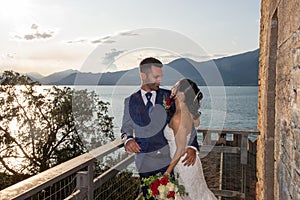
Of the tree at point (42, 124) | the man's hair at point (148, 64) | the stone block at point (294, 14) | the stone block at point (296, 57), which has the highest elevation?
the stone block at point (294, 14)

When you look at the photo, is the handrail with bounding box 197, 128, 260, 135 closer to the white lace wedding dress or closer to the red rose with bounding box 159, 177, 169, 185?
the white lace wedding dress

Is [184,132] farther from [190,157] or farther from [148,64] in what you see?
[148,64]

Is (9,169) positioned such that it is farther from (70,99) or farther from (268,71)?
(268,71)

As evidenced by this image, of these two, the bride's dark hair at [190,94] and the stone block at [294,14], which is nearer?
the stone block at [294,14]

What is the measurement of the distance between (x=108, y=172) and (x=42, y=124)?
9.60 meters

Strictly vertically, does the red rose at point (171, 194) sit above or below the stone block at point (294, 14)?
below

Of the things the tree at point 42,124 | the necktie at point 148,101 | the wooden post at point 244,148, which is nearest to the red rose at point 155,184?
the necktie at point 148,101

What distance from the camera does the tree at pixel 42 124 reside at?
36.7 ft

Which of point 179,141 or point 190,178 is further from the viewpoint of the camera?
point 190,178

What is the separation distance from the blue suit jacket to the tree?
8.08 m

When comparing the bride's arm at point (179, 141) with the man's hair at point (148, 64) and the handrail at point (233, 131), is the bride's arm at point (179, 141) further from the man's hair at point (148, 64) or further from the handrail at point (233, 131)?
the handrail at point (233, 131)

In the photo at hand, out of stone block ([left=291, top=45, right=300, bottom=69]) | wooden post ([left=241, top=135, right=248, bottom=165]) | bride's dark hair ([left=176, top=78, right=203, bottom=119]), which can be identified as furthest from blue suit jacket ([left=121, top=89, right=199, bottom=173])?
wooden post ([left=241, top=135, right=248, bottom=165])

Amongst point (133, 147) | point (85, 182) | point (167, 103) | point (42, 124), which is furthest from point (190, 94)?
Answer: point (42, 124)

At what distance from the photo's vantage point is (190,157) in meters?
2.90
